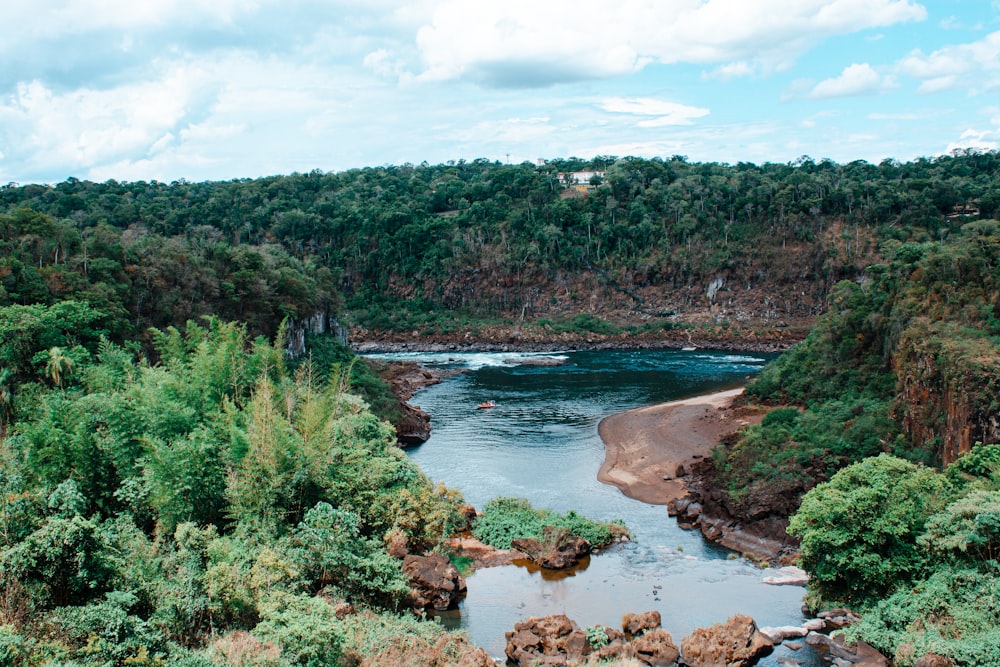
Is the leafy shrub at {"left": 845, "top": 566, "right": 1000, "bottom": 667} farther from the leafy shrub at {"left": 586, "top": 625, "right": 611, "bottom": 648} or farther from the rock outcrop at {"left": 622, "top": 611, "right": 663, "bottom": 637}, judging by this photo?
the leafy shrub at {"left": 586, "top": 625, "right": 611, "bottom": 648}

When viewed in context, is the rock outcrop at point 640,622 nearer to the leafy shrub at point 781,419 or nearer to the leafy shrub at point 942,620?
the leafy shrub at point 942,620

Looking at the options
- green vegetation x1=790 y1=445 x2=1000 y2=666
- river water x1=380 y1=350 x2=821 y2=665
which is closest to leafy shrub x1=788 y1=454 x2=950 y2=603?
green vegetation x1=790 y1=445 x2=1000 y2=666

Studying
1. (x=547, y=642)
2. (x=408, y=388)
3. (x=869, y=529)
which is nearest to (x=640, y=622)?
(x=547, y=642)

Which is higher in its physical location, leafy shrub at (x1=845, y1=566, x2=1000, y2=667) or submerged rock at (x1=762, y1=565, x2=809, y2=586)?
leafy shrub at (x1=845, y1=566, x2=1000, y2=667)

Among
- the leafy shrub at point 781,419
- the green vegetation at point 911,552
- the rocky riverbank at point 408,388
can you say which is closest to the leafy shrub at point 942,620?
the green vegetation at point 911,552

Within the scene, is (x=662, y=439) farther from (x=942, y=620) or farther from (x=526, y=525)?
(x=942, y=620)

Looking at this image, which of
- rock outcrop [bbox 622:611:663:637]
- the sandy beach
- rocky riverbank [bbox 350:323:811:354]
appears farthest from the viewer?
rocky riverbank [bbox 350:323:811:354]

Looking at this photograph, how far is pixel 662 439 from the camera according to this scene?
139 feet

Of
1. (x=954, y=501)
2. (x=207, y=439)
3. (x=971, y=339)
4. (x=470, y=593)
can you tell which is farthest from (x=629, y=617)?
(x=971, y=339)

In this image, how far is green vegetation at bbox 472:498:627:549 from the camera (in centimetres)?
2808

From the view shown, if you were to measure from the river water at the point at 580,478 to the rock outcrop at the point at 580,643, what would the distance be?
803 mm

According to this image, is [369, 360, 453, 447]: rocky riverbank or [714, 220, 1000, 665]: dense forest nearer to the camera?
[714, 220, 1000, 665]: dense forest

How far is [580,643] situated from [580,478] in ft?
58.4

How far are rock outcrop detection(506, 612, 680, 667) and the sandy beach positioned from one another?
44.6 ft
